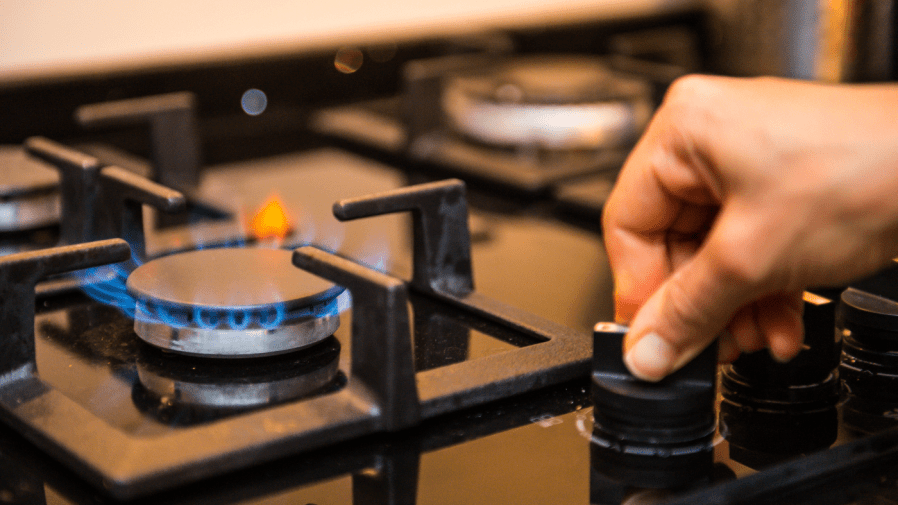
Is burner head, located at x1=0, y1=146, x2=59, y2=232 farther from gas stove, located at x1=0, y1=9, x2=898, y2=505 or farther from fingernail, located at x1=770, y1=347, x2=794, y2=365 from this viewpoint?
fingernail, located at x1=770, y1=347, x2=794, y2=365

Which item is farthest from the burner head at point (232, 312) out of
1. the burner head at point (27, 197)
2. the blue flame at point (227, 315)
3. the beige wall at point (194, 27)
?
the beige wall at point (194, 27)

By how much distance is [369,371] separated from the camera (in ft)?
1.68

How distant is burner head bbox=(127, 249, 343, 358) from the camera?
56 centimetres

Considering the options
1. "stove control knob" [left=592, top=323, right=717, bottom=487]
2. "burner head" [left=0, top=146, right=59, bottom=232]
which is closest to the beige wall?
"burner head" [left=0, top=146, right=59, bottom=232]

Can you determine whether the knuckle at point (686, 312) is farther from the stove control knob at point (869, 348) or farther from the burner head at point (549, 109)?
the burner head at point (549, 109)

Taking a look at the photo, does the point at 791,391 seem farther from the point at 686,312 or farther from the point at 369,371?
the point at 369,371

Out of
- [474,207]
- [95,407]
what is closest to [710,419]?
[95,407]

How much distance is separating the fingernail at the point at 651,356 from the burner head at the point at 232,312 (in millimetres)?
198

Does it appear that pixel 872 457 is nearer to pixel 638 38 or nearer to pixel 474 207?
pixel 474 207

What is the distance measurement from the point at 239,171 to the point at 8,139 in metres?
0.26

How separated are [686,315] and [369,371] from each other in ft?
0.57

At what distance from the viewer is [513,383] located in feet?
1.83

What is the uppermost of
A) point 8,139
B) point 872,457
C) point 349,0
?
point 349,0

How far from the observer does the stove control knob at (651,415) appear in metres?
0.49
